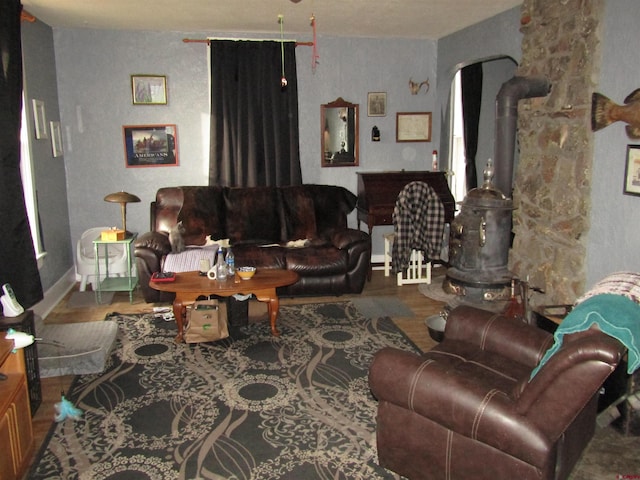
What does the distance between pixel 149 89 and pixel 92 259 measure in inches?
74.0

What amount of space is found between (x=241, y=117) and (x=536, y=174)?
3084 millimetres

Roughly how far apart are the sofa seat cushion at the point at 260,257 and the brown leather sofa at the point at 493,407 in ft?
8.07

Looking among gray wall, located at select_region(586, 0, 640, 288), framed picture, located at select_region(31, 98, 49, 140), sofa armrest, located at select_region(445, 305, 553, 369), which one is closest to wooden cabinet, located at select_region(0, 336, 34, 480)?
sofa armrest, located at select_region(445, 305, 553, 369)

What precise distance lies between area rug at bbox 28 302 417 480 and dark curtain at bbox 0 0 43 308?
0.83m

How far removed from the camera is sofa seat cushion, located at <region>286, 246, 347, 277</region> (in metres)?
5.03

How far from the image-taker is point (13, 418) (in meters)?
2.43

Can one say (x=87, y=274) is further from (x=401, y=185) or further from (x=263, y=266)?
(x=401, y=185)

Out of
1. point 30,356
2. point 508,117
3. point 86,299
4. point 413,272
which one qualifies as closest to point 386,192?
point 413,272

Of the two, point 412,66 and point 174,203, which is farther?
point 412,66

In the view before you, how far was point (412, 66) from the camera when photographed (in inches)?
247

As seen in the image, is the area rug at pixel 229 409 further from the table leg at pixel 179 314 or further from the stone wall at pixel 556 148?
the stone wall at pixel 556 148

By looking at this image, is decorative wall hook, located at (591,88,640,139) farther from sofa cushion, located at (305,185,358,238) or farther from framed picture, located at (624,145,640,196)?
sofa cushion, located at (305,185,358,238)

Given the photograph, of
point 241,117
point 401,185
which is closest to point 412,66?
point 401,185

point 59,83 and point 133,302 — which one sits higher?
point 59,83
